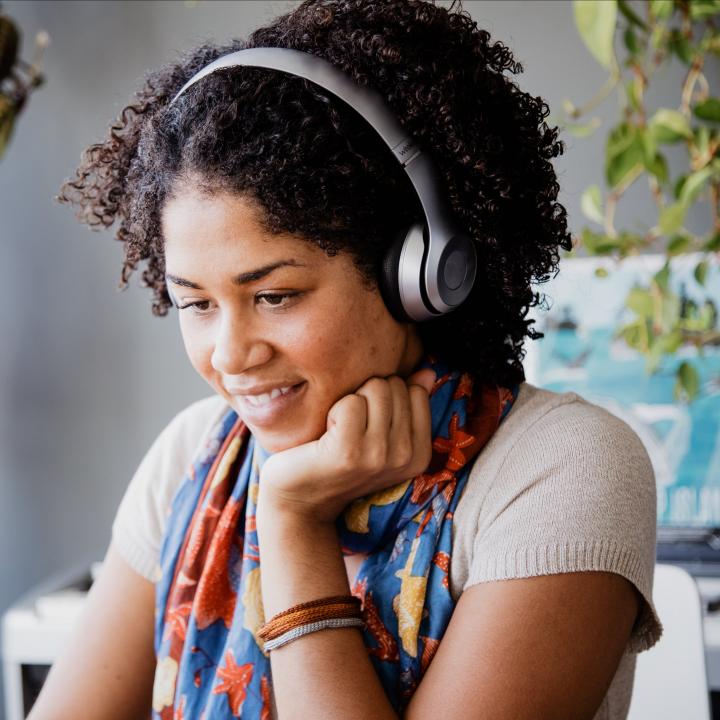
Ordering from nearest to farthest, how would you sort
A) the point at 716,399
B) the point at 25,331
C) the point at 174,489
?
the point at 174,489, the point at 716,399, the point at 25,331

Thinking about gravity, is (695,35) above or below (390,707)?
above

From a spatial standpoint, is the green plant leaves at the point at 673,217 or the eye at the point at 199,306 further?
the green plant leaves at the point at 673,217

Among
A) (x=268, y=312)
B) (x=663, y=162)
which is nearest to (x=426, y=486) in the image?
(x=268, y=312)

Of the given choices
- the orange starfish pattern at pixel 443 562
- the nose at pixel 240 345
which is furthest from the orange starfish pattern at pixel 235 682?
the nose at pixel 240 345

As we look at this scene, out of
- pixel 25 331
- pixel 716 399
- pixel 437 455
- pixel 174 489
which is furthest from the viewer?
pixel 25 331

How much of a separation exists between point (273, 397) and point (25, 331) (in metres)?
1.67

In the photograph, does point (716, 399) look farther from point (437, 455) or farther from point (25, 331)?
point (25, 331)

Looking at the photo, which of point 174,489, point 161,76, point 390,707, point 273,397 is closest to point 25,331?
point 174,489

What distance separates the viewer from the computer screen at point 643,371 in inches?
74.4

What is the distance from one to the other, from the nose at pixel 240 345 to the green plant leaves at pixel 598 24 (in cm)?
63

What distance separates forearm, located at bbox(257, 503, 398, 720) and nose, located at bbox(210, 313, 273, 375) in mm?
177

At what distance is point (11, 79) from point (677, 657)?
6.09 feet

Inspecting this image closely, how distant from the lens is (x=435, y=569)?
0.93 metres

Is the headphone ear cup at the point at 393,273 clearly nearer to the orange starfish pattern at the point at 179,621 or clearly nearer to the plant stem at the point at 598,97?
the orange starfish pattern at the point at 179,621
